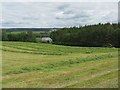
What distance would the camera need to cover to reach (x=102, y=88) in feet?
49.7

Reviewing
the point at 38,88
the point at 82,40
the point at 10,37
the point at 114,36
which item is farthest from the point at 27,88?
the point at 10,37

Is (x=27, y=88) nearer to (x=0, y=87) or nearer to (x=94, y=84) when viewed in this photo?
(x=0, y=87)

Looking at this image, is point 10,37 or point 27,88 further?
point 10,37

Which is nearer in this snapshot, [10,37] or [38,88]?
[38,88]

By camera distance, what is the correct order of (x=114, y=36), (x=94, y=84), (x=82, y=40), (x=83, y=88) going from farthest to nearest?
1. (x=82, y=40)
2. (x=114, y=36)
3. (x=94, y=84)
4. (x=83, y=88)

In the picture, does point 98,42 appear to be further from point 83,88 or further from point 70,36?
point 83,88

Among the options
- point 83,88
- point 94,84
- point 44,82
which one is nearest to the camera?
point 83,88

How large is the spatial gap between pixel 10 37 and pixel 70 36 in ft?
90.4

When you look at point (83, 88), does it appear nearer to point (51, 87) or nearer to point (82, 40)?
point (51, 87)

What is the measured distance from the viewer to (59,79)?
60.9ft

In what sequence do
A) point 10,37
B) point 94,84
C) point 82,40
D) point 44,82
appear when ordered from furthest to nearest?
point 10,37 < point 82,40 < point 44,82 < point 94,84

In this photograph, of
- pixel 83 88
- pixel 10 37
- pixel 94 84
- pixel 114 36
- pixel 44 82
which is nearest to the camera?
pixel 83 88

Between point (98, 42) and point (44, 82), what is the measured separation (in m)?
94.6

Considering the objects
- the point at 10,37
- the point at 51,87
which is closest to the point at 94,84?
the point at 51,87
